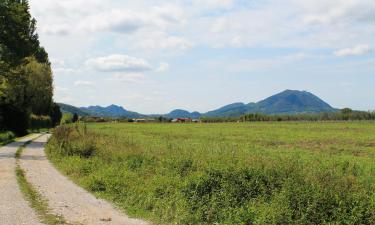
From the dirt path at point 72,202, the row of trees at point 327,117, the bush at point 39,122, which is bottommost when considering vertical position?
the dirt path at point 72,202

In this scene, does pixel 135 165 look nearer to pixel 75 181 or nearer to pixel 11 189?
pixel 75 181

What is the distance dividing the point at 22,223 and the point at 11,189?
533 cm

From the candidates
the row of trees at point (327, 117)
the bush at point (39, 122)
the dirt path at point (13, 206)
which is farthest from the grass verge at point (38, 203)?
the row of trees at point (327, 117)

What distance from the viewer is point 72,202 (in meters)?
12.8

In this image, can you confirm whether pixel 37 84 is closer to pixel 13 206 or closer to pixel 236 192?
Answer: pixel 13 206

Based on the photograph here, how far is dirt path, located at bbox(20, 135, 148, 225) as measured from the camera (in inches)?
415

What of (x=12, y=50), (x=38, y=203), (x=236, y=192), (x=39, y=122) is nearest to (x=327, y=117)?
(x=39, y=122)

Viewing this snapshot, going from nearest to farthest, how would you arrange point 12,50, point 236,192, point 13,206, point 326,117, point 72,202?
point 236,192
point 13,206
point 72,202
point 12,50
point 326,117

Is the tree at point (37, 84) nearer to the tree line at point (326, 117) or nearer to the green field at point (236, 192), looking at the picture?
the green field at point (236, 192)

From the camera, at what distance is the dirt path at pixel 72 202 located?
10544 mm

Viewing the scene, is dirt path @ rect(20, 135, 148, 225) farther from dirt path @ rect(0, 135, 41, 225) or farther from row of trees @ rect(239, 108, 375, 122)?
row of trees @ rect(239, 108, 375, 122)

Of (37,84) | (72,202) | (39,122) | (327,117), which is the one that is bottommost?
(72,202)

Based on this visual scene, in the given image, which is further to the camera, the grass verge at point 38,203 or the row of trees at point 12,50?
the row of trees at point 12,50

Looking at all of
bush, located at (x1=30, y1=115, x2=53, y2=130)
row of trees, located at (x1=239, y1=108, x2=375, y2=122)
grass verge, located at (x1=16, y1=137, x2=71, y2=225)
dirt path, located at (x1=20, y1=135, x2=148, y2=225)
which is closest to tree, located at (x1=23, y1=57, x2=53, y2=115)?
bush, located at (x1=30, y1=115, x2=53, y2=130)
